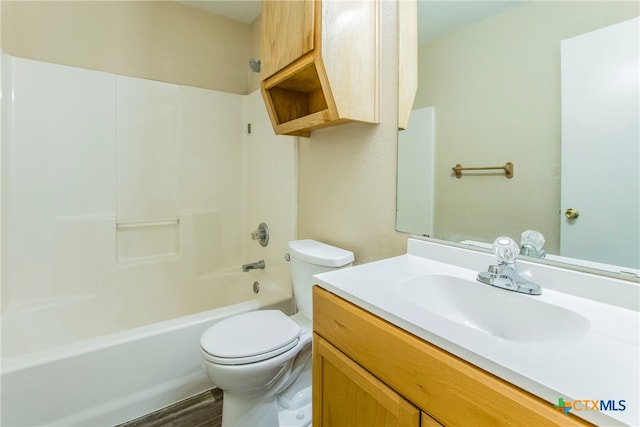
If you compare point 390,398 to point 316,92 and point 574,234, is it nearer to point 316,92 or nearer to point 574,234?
point 574,234

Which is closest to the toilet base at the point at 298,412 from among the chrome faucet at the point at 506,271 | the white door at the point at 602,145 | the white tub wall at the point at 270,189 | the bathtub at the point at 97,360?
the bathtub at the point at 97,360

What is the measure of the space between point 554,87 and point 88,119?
2.37m

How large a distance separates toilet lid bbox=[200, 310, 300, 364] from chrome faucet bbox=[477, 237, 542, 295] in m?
0.77

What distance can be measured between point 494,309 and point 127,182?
220 cm

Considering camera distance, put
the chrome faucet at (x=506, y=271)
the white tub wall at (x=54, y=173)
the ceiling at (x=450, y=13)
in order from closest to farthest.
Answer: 1. the chrome faucet at (x=506, y=271)
2. the ceiling at (x=450, y=13)
3. the white tub wall at (x=54, y=173)

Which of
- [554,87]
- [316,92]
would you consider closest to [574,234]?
[554,87]

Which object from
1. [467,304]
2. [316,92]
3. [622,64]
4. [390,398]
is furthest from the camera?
[316,92]

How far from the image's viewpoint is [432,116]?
107 cm

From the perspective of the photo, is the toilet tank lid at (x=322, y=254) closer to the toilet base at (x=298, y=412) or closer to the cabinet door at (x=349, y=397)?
the cabinet door at (x=349, y=397)

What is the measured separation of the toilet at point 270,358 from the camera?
3.43 ft

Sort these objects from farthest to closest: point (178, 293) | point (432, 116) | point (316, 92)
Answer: point (178, 293) < point (316, 92) < point (432, 116)

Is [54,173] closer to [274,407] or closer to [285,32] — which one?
[285,32]

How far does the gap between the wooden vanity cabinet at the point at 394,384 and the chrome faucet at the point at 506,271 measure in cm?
36

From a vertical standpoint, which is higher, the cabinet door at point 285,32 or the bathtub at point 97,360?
the cabinet door at point 285,32
